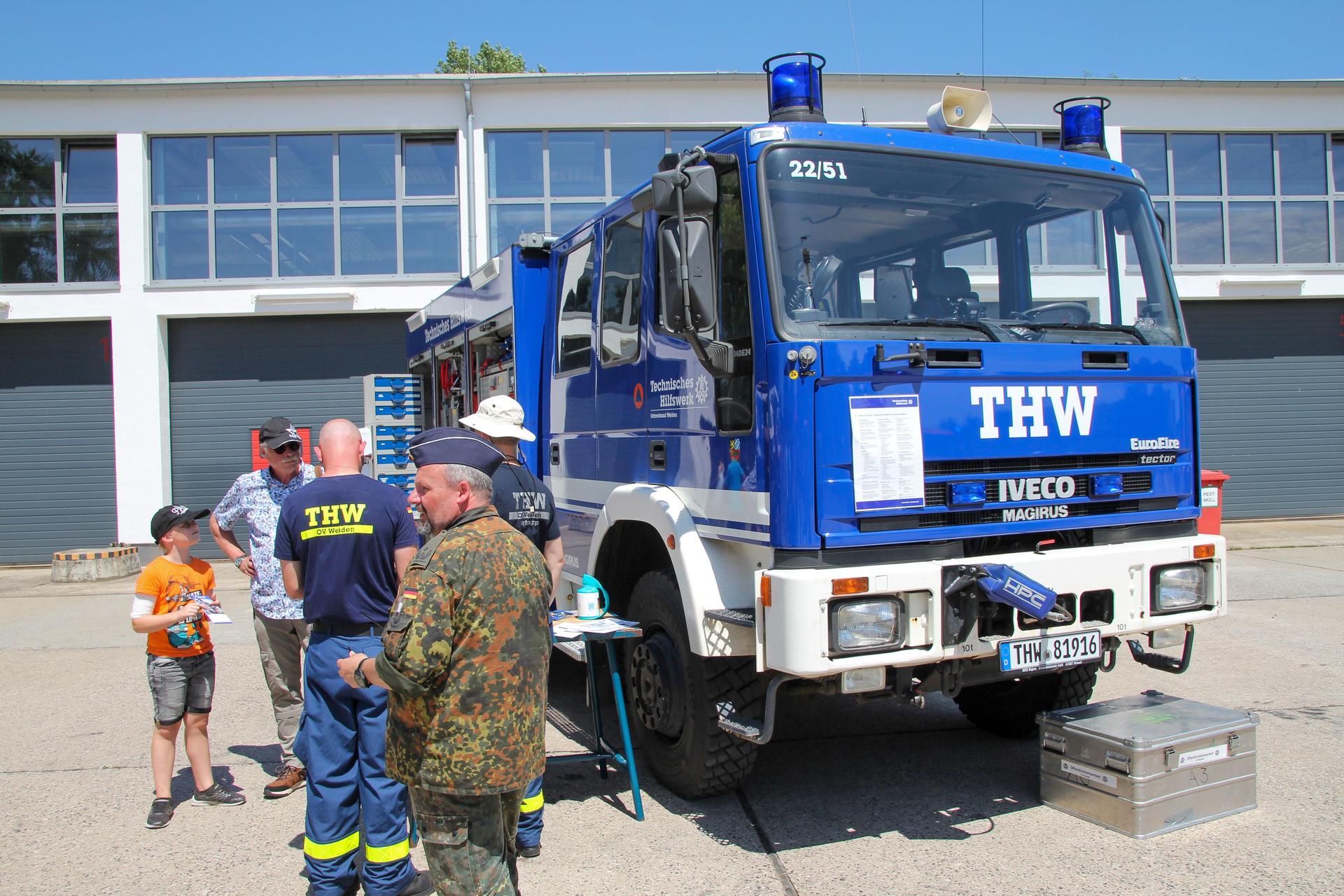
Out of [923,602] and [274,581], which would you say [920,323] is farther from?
[274,581]

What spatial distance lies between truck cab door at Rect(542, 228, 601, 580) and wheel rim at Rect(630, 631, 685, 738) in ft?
2.66

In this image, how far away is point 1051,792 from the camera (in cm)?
438

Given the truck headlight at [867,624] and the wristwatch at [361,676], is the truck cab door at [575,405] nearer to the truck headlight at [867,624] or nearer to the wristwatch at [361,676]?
the truck headlight at [867,624]

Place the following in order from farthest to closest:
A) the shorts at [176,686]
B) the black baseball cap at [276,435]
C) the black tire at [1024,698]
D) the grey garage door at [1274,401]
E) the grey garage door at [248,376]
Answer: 1. the grey garage door at [1274,401]
2. the grey garage door at [248,376]
3. the black tire at [1024,698]
4. the black baseball cap at [276,435]
5. the shorts at [176,686]

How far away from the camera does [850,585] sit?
3.60m

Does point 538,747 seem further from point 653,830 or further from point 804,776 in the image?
point 804,776

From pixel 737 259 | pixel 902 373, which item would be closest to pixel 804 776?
pixel 902 373

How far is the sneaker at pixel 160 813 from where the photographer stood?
4402mm

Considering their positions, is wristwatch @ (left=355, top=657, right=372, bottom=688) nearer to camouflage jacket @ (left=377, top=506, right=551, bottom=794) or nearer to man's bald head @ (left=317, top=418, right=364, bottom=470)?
camouflage jacket @ (left=377, top=506, right=551, bottom=794)

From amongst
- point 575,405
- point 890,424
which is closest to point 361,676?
point 890,424

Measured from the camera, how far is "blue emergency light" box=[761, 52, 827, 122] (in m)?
4.30

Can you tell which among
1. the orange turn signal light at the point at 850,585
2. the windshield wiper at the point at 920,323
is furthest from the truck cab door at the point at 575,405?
the orange turn signal light at the point at 850,585

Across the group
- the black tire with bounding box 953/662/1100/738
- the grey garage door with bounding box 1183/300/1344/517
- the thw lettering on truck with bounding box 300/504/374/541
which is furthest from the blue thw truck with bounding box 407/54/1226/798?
the grey garage door with bounding box 1183/300/1344/517

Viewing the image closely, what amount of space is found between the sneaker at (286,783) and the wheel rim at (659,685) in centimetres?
165
